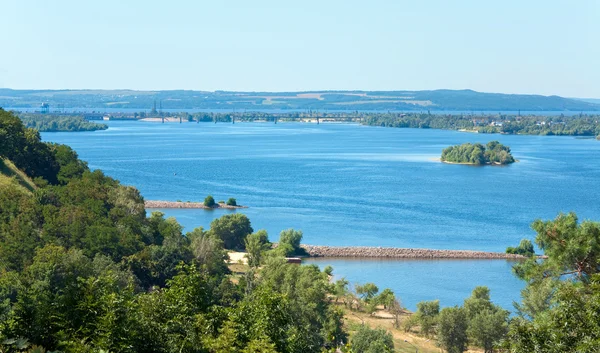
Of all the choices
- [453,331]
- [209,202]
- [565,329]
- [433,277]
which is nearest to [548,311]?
[565,329]

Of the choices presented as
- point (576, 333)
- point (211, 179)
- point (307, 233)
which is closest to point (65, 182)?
point (307, 233)

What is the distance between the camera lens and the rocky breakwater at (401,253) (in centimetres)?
3309

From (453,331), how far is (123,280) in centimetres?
810

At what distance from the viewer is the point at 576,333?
28.9 feet

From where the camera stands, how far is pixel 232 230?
1314 inches

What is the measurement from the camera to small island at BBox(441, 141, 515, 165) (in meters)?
73.0

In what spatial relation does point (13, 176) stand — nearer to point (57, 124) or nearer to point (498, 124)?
point (57, 124)

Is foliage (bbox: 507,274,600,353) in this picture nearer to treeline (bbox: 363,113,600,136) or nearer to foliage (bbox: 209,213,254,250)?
foliage (bbox: 209,213,254,250)

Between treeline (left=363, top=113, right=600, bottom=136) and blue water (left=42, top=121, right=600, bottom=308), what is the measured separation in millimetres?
34699


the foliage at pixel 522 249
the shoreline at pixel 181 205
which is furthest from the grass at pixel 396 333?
the shoreline at pixel 181 205

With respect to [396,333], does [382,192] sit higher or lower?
lower

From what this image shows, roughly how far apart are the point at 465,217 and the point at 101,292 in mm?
34207

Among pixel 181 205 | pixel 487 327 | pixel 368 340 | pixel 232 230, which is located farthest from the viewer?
pixel 181 205

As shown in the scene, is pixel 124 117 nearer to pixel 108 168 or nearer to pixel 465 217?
pixel 108 168
